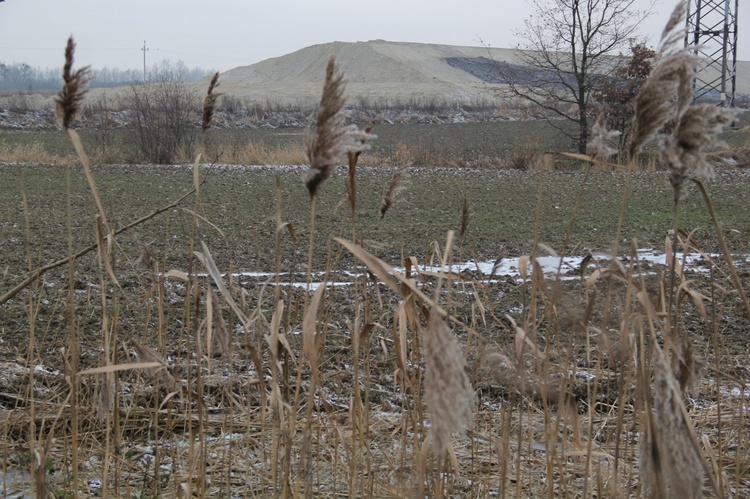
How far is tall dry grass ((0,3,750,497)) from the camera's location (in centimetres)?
143

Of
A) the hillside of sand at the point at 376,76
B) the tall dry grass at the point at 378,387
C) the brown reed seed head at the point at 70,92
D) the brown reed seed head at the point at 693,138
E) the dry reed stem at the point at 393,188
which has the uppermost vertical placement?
the hillside of sand at the point at 376,76

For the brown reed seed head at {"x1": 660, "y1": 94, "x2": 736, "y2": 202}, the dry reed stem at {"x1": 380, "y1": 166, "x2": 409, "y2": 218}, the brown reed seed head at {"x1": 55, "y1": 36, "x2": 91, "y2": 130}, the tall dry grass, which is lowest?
the tall dry grass

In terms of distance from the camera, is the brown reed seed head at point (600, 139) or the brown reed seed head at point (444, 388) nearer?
the brown reed seed head at point (444, 388)

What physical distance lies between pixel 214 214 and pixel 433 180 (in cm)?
578

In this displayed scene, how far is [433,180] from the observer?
568 inches

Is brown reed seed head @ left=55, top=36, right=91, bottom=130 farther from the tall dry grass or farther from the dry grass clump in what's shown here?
the dry grass clump

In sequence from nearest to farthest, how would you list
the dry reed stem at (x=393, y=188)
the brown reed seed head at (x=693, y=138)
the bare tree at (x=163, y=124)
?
the brown reed seed head at (x=693, y=138)
the dry reed stem at (x=393, y=188)
the bare tree at (x=163, y=124)

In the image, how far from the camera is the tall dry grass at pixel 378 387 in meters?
1.43

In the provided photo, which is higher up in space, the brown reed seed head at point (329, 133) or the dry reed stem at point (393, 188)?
the brown reed seed head at point (329, 133)

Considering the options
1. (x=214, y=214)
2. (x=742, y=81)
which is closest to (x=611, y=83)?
(x=214, y=214)

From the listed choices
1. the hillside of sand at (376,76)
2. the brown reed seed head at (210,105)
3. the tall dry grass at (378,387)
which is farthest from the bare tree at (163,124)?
the hillside of sand at (376,76)

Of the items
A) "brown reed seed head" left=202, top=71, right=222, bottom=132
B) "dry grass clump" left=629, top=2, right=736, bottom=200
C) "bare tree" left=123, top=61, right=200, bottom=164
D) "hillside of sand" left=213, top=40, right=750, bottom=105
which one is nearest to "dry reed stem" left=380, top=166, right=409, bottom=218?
"brown reed seed head" left=202, top=71, right=222, bottom=132

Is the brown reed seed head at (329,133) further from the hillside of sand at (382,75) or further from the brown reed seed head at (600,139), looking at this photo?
the hillside of sand at (382,75)

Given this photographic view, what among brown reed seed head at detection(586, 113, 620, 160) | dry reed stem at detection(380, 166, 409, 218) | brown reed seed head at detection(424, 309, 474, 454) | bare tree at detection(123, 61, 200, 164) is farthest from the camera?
bare tree at detection(123, 61, 200, 164)
